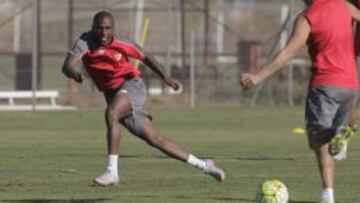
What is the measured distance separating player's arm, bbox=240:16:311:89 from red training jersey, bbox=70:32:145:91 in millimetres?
3192

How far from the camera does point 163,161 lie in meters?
19.0

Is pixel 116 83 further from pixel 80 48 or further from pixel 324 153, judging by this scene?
pixel 324 153

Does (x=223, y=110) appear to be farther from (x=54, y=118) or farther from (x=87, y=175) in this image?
(x=87, y=175)

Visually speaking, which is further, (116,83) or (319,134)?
(116,83)

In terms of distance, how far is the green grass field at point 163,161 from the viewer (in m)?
14.1

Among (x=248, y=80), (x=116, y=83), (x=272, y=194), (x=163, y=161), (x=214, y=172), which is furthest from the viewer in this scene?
(x=163, y=161)

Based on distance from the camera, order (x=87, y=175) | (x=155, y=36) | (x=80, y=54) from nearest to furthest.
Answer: (x=80, y=54) < (x=87, y=175) < (x=155, y=36)

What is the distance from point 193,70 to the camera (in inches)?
1460

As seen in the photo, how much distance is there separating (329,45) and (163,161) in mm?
6765

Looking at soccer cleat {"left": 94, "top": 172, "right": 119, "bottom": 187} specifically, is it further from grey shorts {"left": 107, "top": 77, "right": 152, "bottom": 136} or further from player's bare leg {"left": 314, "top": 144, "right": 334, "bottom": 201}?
player's bare leg {"left": 314, "top": 144, "right": 334, "bottom": 201}

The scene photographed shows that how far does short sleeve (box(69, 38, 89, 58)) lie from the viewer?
1502 centimetres

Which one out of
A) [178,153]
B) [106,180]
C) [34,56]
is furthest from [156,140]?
[34,56]

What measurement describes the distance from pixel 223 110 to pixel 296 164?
16.1 m

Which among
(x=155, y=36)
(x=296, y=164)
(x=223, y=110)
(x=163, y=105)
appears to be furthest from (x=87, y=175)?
(x=155, y=36)
